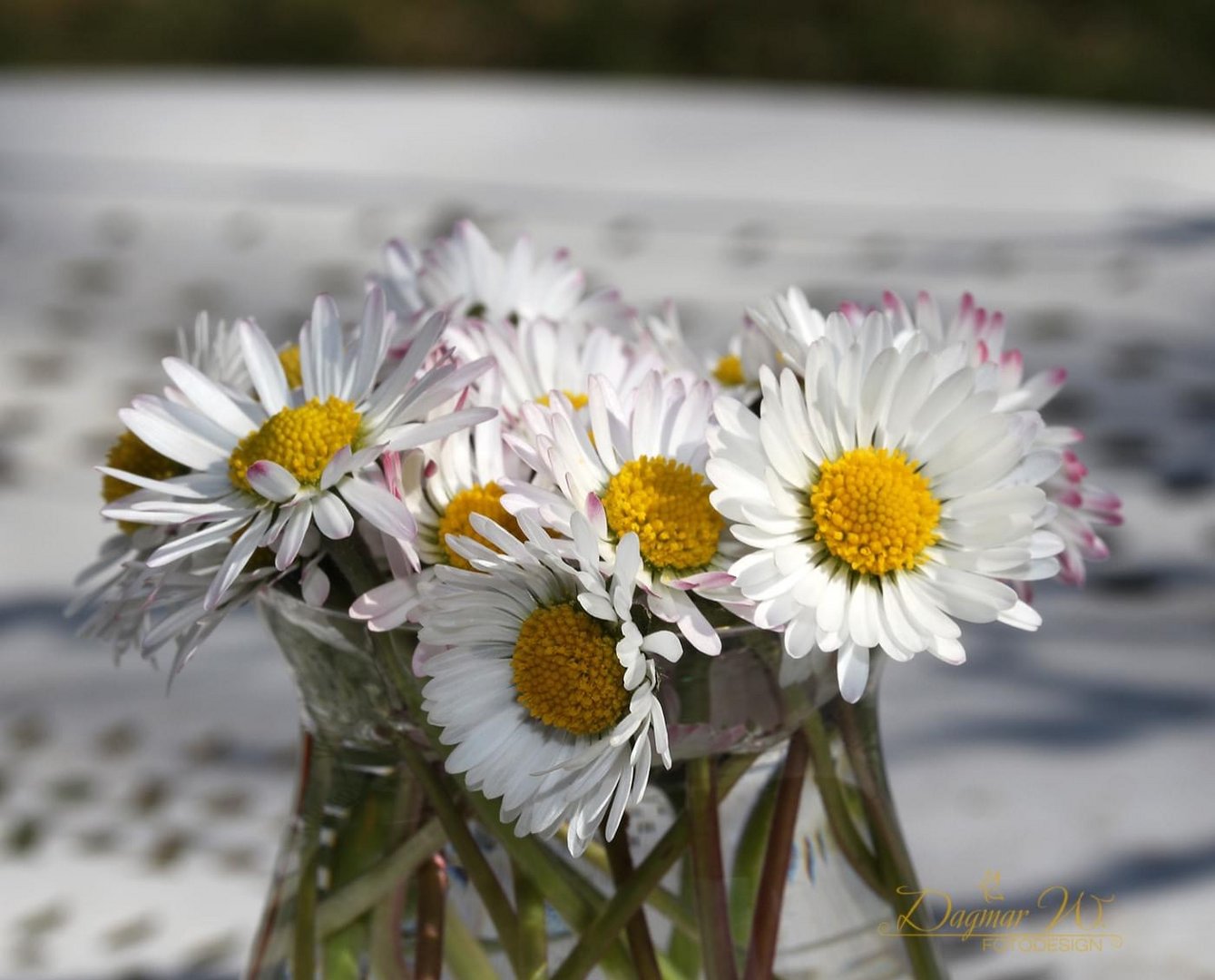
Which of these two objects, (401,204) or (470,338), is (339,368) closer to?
(470,338)

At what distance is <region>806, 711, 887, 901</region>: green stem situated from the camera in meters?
0.33

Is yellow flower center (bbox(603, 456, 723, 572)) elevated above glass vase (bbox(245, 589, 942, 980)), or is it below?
above

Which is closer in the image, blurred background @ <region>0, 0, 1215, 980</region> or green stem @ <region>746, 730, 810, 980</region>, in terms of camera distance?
green stem @ <region>746, 730, 810, 980</region>

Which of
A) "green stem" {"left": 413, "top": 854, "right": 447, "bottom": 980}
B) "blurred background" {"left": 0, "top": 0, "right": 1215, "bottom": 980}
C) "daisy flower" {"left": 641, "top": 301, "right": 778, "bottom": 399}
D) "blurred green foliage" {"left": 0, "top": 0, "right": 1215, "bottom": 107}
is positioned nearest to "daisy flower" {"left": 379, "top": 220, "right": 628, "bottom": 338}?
"daisy flower" {"left": 641, "top": 301, "right": 778, "bottom": 399}

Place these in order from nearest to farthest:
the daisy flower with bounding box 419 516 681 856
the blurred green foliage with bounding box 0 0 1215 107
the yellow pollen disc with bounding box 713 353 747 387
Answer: the daisy flower with bounding box 419 516 681 856, the yellow pollen disc with bounding box 713 353 747 387, the blurred green foliage with bounding box 0 0 1215 107

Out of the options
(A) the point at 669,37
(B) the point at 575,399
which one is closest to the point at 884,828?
(B) the point at 575,399

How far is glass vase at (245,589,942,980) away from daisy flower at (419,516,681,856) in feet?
0.07

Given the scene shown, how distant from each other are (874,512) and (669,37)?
2.02 metres

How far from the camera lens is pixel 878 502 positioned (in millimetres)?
273

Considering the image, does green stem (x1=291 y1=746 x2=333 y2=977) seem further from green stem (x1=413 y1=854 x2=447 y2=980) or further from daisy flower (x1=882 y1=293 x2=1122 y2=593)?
daisy flower (x1=882 y1=293 x2=1122 y2=593)

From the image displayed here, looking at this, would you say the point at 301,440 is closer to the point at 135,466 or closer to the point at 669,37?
the point at 135,466

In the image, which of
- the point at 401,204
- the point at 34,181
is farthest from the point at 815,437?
the point at 34,181

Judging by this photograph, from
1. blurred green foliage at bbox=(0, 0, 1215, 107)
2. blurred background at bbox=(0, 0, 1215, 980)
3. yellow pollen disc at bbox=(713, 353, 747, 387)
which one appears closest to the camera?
yellow pollen disc at bbox=(713, 353, 747, 387)

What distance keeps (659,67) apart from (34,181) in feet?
4.12
